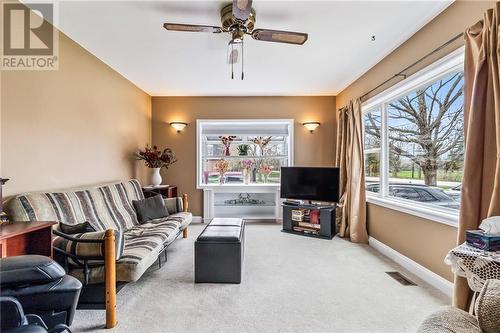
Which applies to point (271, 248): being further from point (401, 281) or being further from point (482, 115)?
point (482, 115)

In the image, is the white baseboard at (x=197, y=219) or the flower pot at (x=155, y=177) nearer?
the flower pot at (x=155, y=177)

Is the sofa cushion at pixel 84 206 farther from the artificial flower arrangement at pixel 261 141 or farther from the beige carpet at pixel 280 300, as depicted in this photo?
the artificial flower arrangement at pixel 261 141

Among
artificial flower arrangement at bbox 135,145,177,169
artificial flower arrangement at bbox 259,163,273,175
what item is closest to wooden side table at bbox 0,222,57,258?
artificial flower arrangement at bbox 135,145,177,169

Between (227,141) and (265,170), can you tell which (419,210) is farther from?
(227,141)

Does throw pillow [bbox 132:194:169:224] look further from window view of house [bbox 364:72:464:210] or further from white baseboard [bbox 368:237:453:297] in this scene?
window view of house [bbox 364:72:464:210]

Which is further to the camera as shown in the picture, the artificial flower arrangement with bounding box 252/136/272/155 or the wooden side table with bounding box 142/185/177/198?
the artificial flower arrangement with bounding box 252/136/272/155

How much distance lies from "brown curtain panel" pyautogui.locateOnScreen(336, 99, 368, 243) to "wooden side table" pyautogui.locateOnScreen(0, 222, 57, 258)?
3.80 metres

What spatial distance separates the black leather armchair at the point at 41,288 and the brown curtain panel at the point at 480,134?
2.53m

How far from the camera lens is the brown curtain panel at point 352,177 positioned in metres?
3.95

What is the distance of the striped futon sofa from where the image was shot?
200 cm

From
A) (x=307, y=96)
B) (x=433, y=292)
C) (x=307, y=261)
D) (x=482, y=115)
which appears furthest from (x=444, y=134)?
(x=307, y=96)

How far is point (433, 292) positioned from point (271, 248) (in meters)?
1.91

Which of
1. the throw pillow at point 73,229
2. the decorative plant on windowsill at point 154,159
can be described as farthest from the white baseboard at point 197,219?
the throw pillow at point 73,229

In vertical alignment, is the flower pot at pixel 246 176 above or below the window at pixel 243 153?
below
